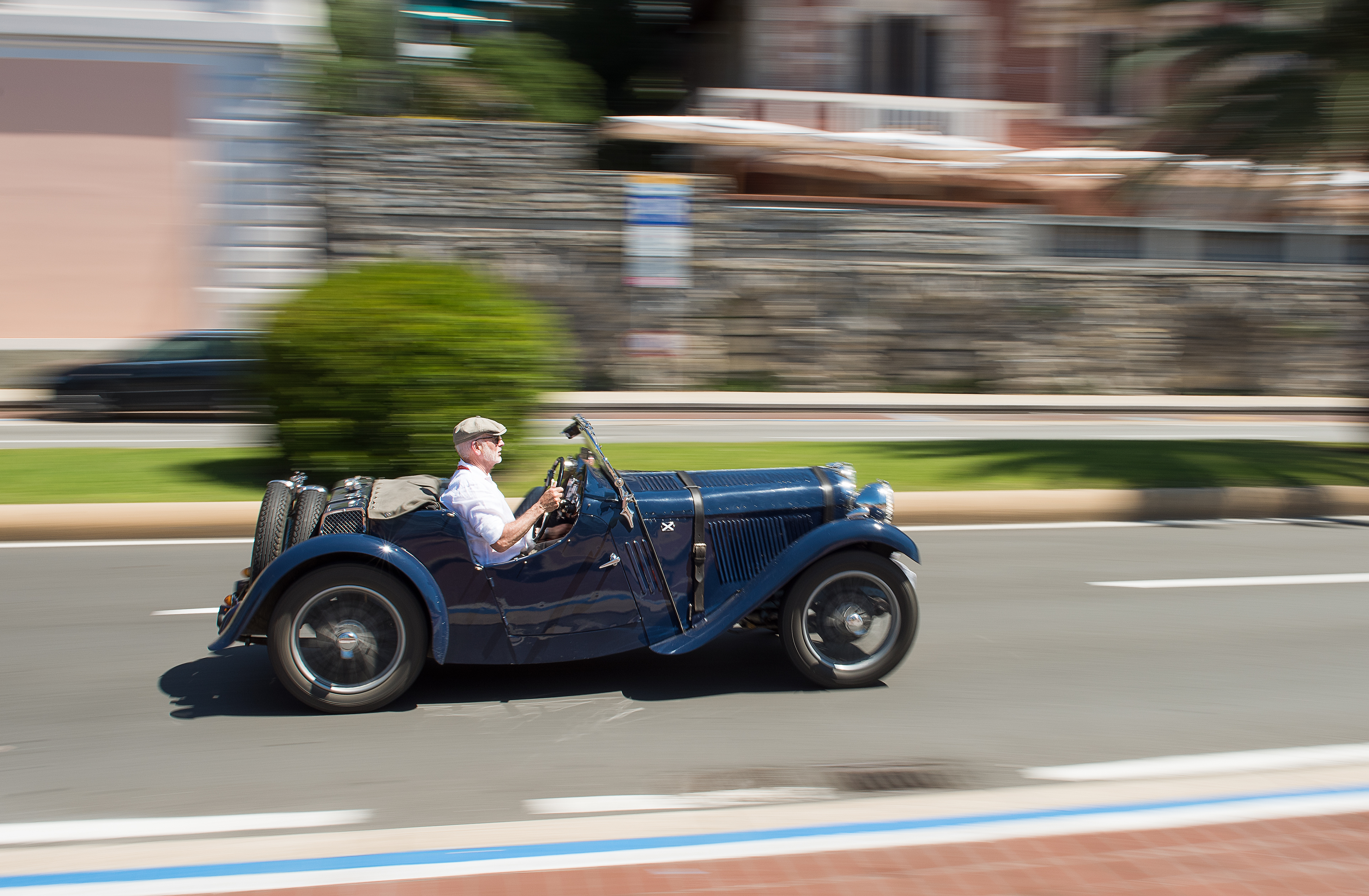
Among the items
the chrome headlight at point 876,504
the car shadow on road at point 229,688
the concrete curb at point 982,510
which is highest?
the chrome headlight at point 876,504

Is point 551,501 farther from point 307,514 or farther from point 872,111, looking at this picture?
point 872,111

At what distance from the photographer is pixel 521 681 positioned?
209 inches

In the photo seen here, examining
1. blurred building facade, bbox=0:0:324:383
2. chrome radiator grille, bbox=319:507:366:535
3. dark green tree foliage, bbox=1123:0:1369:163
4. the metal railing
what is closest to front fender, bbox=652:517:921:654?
chrome radiator grille, bbox=319:507:366:535

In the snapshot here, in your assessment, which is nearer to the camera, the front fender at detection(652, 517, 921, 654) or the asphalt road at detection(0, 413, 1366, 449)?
the front fender at detection(652, 517, 921, 654)

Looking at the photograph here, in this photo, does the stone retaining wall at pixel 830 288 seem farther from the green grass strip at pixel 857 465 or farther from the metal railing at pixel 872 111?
the green grass strip at pixel 857 465

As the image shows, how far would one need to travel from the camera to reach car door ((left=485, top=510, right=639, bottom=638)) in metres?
4.86

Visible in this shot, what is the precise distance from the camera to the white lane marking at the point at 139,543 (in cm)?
806

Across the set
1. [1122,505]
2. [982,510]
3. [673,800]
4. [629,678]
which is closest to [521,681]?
[629,678]

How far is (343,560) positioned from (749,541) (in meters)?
1.82

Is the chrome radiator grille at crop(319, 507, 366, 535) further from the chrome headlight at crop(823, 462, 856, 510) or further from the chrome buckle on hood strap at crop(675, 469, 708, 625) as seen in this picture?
the chrome headlight at crop(823, 462, 856, 510)

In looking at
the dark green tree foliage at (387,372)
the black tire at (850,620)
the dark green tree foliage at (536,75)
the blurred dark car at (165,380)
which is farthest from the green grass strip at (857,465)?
the dark green tree foliage at (536,75)

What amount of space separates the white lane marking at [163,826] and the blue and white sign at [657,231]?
55.8 ft

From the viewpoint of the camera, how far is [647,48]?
26.2 m

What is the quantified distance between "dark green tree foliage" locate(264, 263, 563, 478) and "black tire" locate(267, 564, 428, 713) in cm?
432
